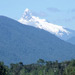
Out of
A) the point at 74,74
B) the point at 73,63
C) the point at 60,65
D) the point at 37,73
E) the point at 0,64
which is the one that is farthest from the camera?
the point at 60,65

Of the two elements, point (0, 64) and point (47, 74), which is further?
point (47, 74)

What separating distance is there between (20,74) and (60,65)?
19.0 m

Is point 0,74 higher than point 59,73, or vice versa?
point 59,73

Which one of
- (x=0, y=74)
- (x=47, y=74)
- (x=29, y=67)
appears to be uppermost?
(x=29, y=67)

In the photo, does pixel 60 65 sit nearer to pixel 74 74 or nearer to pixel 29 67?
pixel 29 67

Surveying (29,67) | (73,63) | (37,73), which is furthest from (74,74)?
(29,67)

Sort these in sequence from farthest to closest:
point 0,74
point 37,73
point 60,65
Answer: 1. point 60,65
2. point 37,73
3. point 0,74

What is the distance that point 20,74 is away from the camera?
157 meters

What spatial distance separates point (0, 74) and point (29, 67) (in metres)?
94.5

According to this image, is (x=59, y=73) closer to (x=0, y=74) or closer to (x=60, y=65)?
(x=60, y=65)

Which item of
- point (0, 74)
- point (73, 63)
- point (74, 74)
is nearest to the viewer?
point (0, 74)

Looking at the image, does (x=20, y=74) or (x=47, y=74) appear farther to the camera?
(x=20, y=74)

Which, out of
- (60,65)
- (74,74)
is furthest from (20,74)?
(74,74)

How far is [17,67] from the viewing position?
173375 millimetres
